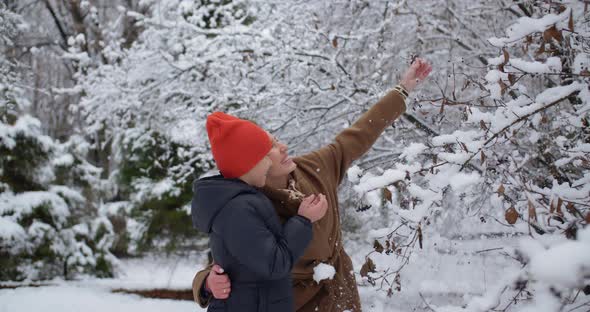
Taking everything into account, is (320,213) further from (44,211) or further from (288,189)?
(44,211)

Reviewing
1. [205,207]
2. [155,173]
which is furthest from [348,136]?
[155,173]

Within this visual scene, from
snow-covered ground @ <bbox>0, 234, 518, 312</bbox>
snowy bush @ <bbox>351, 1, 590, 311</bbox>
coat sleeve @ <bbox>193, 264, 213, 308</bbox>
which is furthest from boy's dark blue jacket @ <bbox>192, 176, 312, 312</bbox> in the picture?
snow-covered ground @ <bbox>0, 234, 518, 312</bbox>

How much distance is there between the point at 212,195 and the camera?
72.5 inches

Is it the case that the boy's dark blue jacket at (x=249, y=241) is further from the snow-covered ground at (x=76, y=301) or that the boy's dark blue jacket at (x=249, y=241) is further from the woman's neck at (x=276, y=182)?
the snow-covered ground at (x=76, y=301)

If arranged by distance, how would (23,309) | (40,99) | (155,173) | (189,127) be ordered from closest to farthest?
1. (23,309)
2. (189,127)
3. (155,173)
4. (40,99)

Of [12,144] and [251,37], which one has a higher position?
[251,37]

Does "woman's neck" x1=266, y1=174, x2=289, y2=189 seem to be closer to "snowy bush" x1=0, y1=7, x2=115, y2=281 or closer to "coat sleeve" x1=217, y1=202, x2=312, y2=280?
"coat sleeve" x1=217, y1=202, x2=312, y2=280

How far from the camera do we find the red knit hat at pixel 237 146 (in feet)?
6.34

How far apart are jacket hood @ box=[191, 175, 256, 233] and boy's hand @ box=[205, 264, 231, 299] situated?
0.16 meters

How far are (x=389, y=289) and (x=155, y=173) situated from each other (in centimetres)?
716

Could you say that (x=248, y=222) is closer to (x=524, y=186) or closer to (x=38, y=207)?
(x=524, y=186)

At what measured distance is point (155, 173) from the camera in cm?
870

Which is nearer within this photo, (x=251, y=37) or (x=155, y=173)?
(x=251, y=37)

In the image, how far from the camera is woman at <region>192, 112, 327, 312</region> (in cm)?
175
